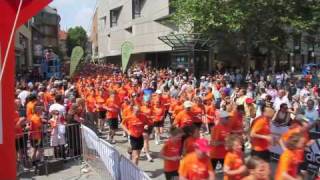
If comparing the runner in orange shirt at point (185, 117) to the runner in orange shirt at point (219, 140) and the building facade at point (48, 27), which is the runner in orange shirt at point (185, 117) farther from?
the building facade at point (48, 27)

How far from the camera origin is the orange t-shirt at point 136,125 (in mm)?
12500

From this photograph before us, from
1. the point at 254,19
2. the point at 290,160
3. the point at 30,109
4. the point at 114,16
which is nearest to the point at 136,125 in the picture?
the point at 30,109

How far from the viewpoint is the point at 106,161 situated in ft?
35.6

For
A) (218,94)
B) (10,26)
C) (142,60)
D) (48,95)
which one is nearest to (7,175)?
(10,26)

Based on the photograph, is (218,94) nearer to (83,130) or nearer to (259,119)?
(83,130)

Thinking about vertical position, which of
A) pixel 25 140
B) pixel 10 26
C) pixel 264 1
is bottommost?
pixel 25 140

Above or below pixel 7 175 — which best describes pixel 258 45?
above

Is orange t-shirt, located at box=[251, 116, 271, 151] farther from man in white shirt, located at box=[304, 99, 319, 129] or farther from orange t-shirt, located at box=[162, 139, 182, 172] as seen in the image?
man in white shirt, located at box=[304, 99, 319, 129]

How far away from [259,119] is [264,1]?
2108cm

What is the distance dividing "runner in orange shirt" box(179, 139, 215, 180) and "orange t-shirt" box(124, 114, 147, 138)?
4896 millimetres

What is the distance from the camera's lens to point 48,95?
18.5m

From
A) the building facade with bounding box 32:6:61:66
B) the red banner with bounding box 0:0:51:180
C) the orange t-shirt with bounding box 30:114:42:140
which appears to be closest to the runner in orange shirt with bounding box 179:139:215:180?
the red banner with bounding box 0:0:51:180

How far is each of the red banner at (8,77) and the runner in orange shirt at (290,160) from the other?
4050 mm

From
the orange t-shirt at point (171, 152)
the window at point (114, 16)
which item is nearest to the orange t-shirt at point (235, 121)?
the orange t-shirt at point (171, 152)
